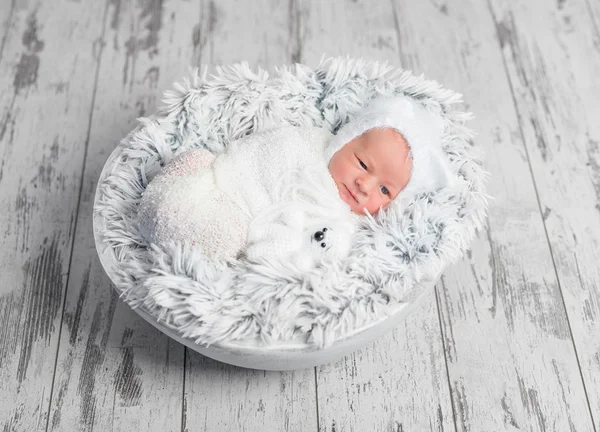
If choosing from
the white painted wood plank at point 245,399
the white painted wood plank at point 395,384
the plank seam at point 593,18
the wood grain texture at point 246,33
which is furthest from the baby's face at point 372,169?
the plank seam at point 593,18

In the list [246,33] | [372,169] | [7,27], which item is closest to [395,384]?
[372,169]

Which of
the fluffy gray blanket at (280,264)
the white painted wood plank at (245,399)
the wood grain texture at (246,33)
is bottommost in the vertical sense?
the white painted wood plank at (245,399)

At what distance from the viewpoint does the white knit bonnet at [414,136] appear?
113 cm

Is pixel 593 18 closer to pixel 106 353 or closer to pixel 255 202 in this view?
pixel 255 202

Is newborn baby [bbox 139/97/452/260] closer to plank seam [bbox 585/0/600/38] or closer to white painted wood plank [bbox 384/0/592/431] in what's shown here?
white painted wood plank [bbox 384/0/592/431]

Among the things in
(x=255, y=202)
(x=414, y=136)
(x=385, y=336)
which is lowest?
(x=385, y=336)

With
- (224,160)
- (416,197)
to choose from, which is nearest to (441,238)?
(416,197)

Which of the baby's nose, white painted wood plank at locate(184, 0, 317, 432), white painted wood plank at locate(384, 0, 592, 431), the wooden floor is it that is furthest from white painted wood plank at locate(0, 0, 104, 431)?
white painted wood plank at locate(384, 0, 592, 431)

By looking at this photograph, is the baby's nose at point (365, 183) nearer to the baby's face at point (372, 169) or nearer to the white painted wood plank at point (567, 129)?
the baby's face at point (372, 169)

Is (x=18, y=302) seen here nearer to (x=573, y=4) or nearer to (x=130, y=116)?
(x=130, y=116)

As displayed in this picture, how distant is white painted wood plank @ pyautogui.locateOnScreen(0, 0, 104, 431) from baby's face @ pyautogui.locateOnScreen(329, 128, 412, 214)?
579 millimetres

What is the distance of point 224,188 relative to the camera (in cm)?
112

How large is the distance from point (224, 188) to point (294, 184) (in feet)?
0.40

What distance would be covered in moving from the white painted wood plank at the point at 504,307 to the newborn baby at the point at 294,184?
0.29 m
